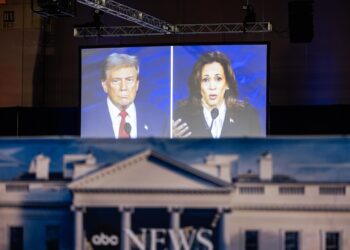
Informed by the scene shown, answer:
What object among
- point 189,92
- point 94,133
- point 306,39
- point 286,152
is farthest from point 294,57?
point 286,152

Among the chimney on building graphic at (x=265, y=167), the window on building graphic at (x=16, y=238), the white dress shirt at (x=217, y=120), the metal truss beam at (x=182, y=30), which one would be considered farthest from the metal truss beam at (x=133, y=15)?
the chimney on building graphic at (x=265, y=167)

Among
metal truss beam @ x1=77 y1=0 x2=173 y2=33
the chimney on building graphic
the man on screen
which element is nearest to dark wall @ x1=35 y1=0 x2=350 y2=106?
metal truss beam @ x1=77 y1=0 x2=173 y2=33

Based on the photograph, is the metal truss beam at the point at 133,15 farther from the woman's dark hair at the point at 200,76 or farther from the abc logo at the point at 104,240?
the abc logo at the point at 104,240

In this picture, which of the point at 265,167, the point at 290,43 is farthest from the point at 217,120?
the point at 265,167

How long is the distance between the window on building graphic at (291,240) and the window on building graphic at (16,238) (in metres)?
1.28

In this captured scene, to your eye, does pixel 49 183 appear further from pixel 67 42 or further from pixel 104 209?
pixel 67 42

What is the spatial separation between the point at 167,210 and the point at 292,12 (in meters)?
10.7

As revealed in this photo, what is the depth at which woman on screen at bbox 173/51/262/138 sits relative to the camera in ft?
42.6

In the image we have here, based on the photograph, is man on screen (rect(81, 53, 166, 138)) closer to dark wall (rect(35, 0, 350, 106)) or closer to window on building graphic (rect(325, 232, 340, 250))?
dark wall (rect(35, 0, 350, 106))

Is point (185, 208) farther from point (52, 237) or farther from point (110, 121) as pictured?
point (110, 121)

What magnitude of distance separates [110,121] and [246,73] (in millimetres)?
2709

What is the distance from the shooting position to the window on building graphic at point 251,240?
3.30 metres

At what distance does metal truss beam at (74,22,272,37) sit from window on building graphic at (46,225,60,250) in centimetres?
1064

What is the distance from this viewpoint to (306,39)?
13.5m
